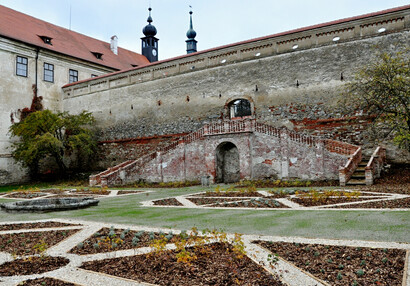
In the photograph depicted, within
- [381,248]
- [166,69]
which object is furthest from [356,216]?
[166,69]

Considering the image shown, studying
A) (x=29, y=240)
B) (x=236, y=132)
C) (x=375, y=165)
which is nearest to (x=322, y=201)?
(x=375, y=165)

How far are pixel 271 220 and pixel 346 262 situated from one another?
2794 mm

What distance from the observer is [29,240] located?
19.4 ft

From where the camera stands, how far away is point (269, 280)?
358 centimetres

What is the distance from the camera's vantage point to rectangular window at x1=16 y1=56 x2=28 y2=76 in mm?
26219

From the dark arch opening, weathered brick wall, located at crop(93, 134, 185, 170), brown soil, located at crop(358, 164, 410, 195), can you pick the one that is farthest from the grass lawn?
the dark arch opening

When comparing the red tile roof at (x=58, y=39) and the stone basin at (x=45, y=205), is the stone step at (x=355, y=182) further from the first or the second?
the red tile roof at (x=58, y=39)

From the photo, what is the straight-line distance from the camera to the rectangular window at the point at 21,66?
26.2m

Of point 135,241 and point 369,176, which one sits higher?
point 369,176

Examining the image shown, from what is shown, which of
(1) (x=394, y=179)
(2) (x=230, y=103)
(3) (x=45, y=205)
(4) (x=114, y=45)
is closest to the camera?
(3) (x=45, y=205)

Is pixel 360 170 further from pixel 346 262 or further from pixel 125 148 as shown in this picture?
pixel 125 148

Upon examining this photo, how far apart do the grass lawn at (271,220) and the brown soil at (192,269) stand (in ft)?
5.22

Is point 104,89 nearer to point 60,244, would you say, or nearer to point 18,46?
point 18,46

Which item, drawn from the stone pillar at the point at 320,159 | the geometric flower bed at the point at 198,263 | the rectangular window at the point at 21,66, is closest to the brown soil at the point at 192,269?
the geometric flower bed at the point at 198,263
